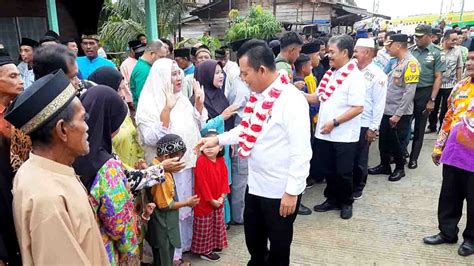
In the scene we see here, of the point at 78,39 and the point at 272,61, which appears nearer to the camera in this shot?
the point at 272,61

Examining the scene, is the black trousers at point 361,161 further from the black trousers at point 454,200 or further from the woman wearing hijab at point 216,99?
the woman wearing hijab at point 216,99

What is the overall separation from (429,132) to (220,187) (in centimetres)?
584

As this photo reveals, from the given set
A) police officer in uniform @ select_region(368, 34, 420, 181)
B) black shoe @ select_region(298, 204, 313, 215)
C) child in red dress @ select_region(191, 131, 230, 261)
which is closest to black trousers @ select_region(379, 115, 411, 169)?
police officer in uniform @ select_region(368, 34, 420, 181)

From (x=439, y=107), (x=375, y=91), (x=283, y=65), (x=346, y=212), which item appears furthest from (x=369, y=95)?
(x=439, y=107)

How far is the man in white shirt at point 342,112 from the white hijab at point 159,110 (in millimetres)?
1594

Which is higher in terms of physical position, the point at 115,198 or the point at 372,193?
the point at 115,198

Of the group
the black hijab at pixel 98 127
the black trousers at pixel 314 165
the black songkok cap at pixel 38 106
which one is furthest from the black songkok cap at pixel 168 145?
the black trousers at pixel 314 165

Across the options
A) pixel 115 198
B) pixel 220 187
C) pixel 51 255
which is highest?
pixel 51 255

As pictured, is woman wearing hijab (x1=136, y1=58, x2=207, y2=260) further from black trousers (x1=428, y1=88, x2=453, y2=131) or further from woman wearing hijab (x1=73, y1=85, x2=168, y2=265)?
black trousers (x1=428, y1=88, x2=453, y2=131)

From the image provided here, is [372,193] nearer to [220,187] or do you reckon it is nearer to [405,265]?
[405,265]

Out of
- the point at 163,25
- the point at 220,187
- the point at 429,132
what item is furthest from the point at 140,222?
the point at 163,25

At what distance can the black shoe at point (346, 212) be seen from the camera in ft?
13.2

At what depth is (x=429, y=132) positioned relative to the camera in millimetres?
7277

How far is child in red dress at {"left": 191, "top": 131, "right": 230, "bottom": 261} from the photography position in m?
3.18
